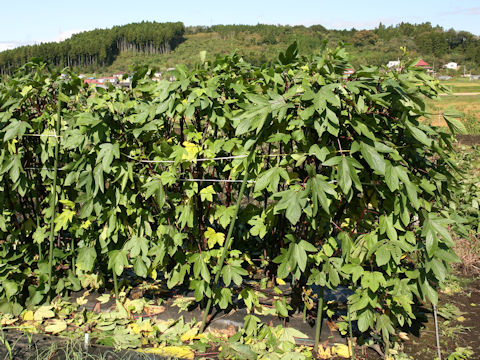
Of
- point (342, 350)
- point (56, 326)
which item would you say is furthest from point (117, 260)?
point (342, 350)

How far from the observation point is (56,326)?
3.02 meters

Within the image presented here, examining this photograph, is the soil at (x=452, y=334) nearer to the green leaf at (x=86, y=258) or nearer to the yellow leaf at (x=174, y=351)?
the yellow leaf at (x=174, y=351)

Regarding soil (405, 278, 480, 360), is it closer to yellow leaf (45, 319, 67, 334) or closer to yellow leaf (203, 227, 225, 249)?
yellow leaf (203, 227, 225, 249)

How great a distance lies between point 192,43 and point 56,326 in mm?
126205

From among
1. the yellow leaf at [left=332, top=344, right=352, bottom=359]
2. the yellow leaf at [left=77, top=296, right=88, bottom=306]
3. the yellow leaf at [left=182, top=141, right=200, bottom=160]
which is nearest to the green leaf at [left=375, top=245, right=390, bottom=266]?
the yellow leaf at [left=332, top=344, right=352, bottom=359]

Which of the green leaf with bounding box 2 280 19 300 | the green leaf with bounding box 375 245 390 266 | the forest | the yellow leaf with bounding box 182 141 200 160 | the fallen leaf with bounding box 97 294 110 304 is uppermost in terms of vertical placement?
the forest

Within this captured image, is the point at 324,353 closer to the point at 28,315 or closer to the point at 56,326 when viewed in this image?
the point at 56,326

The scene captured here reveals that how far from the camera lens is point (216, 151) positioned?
2.72 metres

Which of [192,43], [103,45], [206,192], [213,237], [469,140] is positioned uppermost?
[192,43]

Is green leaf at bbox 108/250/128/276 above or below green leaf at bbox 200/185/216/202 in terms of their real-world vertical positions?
below

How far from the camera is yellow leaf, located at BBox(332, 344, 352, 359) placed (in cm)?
272

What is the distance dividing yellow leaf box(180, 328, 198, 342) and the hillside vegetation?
9626 cm

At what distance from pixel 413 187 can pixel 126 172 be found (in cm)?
184

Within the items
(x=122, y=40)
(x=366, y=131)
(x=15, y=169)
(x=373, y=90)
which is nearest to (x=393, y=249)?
(x=366, y=131)
